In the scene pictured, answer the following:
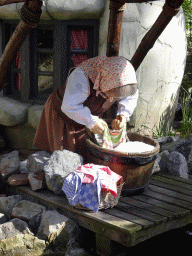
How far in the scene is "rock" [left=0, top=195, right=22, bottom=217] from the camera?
4295 mm

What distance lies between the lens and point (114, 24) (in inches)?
180

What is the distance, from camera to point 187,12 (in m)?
7.85

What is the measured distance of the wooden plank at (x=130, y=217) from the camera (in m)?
3.70

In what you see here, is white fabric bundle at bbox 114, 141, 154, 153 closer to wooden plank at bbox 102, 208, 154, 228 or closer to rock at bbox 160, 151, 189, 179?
wooden plank at bbox 102, 208, 154, 228

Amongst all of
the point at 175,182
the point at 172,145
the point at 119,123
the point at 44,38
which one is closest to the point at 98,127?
the point at 119,123

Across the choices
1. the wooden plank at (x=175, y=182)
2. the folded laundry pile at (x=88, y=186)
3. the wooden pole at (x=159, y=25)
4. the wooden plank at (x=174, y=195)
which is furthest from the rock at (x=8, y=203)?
the wooden pole at (x=159, y=25)

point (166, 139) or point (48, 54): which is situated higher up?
point (48, 54)

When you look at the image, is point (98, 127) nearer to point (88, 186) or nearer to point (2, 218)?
point (88, 186)

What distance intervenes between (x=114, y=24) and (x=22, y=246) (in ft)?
8.31

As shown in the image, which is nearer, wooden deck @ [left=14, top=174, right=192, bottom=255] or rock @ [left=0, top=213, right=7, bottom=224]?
wooden deck @ [left=14, top=174, right=192, bottom=255]

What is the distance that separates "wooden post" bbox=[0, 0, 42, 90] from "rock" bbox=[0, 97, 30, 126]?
246 cm

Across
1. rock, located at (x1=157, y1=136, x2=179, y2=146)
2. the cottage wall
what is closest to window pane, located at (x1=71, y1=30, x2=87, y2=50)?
the cottage wall

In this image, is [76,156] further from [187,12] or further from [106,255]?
[187,12]

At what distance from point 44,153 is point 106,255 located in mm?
1375
